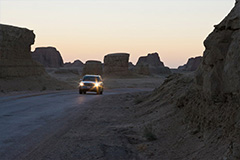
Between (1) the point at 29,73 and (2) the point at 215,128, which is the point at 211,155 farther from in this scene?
(1) the point at 29,73

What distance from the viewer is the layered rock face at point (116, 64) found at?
282 feet

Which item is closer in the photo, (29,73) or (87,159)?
(87,159)

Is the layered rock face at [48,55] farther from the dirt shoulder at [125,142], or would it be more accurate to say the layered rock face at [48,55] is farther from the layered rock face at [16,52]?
the dirt shoulder at [125,142]

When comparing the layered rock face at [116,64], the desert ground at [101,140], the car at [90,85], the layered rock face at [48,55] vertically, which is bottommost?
the desert ground at [101,140]

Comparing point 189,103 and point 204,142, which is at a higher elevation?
point 189,103

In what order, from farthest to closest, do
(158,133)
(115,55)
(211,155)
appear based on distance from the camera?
(115,55) → (158,133) → (211,155)

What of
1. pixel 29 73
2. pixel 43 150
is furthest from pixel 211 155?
pixel 29 73

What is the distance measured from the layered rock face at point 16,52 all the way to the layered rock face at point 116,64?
4402 centimetres

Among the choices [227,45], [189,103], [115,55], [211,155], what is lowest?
[211,155]

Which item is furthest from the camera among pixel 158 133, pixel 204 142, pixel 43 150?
pixel 158 133

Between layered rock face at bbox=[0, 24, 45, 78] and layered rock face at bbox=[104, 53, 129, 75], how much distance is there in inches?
1733

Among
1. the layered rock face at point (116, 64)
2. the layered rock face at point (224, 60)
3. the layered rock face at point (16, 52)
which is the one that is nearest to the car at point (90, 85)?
the layered rock face at point (16, 52)

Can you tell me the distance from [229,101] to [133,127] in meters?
4.00

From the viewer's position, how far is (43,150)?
6680mm
